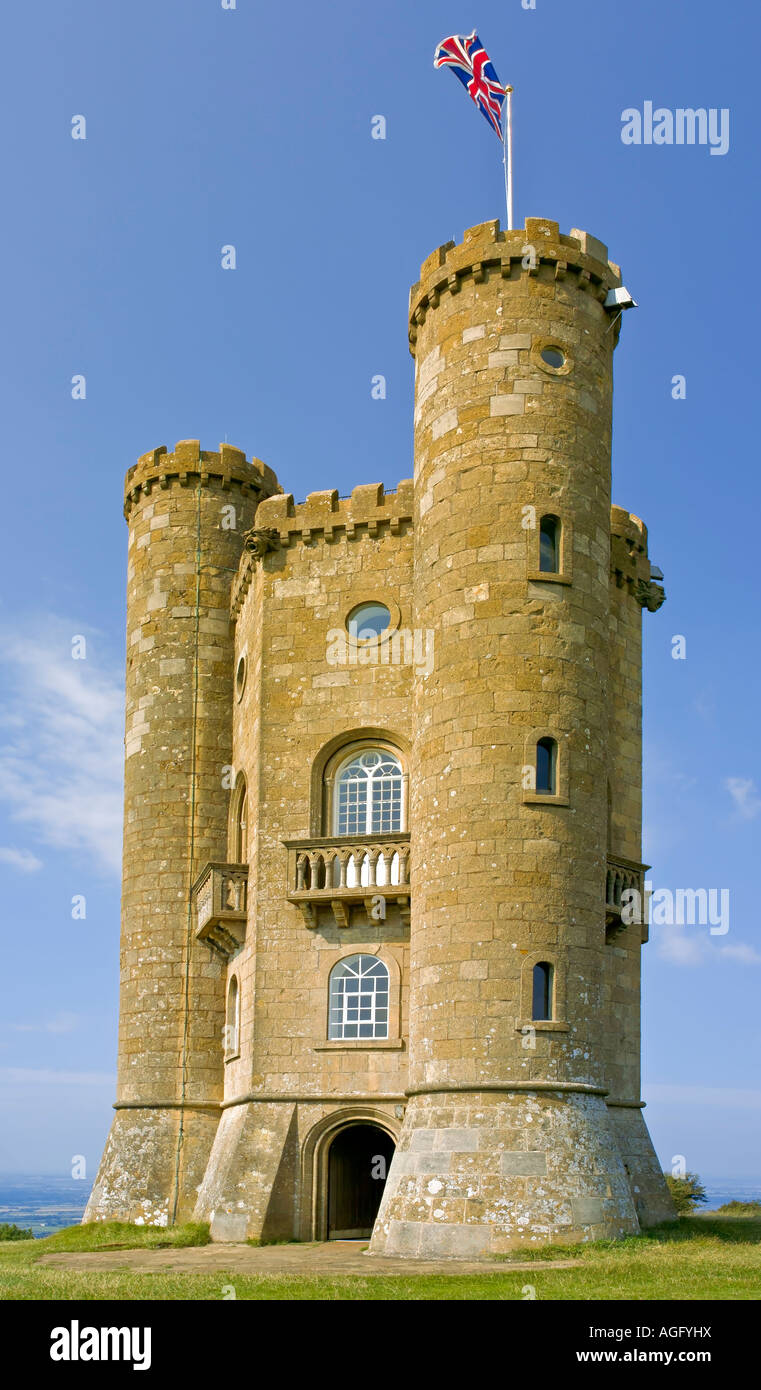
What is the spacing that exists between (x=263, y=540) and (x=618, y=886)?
10.4 m

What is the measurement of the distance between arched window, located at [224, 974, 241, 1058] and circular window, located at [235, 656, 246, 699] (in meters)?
6.64

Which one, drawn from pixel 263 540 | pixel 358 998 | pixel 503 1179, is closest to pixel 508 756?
pixel 503 1179

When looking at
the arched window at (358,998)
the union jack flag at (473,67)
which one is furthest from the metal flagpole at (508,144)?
the arched window at (358,998)

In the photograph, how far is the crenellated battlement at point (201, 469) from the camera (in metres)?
37.6

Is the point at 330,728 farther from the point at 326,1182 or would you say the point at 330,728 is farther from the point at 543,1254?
the point at 543,1254

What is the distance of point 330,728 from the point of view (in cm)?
3059

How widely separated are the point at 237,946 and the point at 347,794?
15.4 feet

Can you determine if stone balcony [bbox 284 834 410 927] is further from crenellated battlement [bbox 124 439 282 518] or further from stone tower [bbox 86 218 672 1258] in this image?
crenellated battlement [bbox 124 439 282 518]

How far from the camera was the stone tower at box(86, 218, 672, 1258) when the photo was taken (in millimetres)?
24188

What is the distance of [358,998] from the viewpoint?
95.9ft

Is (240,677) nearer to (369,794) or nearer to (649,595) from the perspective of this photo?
(369,794)

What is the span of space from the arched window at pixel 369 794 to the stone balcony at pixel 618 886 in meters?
4.33
